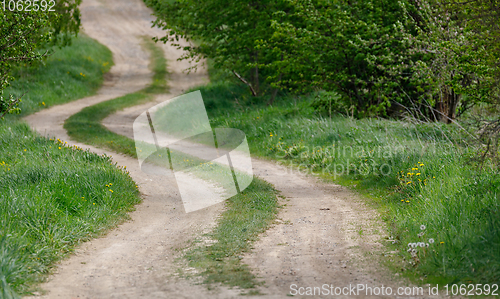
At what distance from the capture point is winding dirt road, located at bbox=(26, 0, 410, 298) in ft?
14.5

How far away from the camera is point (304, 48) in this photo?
43.8 feet

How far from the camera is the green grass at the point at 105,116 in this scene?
12.6 meters

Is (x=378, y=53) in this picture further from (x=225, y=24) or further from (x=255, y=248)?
(x=255, y=248)

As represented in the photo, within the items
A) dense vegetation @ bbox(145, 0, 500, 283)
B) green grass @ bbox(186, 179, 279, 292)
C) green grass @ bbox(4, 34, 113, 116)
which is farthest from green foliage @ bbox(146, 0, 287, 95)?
green grass @ bbox(186, 179, 279, 292)

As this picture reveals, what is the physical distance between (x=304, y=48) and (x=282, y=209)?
7.35 metres

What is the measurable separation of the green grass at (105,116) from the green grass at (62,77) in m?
2.15

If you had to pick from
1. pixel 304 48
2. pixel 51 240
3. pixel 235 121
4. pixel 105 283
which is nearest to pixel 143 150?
pixel 235 121

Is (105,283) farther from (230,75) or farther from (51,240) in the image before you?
(230,75)

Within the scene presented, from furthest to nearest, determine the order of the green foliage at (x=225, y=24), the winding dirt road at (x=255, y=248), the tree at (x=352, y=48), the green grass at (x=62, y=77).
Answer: the green grass at (x=62, y=77)
the green foliage at (x=225, y=24)
the tree at (x=352, y=48)
the winding dirt road at (x=255, y=248)

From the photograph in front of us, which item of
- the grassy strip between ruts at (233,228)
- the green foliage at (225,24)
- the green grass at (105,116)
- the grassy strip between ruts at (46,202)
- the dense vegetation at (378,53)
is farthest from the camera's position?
the green foliage at (225,24)

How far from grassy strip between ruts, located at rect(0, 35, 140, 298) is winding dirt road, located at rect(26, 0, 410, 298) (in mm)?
233

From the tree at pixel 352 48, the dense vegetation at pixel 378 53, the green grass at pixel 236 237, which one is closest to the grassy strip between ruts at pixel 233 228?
the green grass at pixel 236 237

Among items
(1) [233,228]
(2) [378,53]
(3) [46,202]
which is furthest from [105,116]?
(1) [233,228]

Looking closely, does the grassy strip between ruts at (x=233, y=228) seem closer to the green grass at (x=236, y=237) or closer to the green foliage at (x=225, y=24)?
the green grass at (x=236, y=237)
